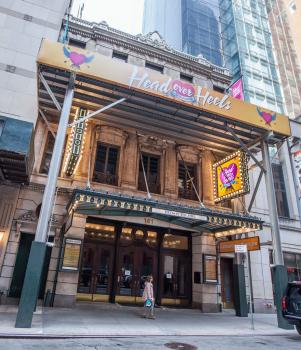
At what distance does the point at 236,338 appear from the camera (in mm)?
8766

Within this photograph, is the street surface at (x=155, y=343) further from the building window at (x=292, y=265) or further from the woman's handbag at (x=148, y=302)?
the building window at (x=292, y=265)

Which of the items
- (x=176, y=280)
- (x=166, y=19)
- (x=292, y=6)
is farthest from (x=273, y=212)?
(x=166, y=19)

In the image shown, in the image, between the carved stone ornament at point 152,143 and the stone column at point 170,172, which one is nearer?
the stone column at point 170,172

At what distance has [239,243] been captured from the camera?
1348cm

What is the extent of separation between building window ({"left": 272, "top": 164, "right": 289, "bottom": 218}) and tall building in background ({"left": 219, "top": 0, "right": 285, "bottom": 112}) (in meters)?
20.2

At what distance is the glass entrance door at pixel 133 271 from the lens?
14438 millimetres

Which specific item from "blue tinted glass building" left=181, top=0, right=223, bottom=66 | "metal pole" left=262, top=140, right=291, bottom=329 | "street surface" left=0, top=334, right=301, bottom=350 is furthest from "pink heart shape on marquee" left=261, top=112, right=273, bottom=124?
"blue tinted glass building" left=181, top=0, right=223, bottom=66

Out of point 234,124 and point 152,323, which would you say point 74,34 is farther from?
point 152,323

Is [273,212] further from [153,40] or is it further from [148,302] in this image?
[153,40]

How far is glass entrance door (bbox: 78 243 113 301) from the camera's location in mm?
13758

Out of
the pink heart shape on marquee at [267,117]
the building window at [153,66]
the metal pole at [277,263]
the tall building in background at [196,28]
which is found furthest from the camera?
Answer: the tall building in background at [196,28]

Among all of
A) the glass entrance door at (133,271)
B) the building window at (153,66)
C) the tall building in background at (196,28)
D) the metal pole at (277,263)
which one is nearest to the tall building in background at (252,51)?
the tall building in background at (196,28)

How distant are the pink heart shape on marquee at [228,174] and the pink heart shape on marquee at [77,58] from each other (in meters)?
9.43

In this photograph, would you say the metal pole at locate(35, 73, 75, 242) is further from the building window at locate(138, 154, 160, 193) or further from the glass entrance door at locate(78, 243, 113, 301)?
the building window at locate(138, 154, 160, 193)
